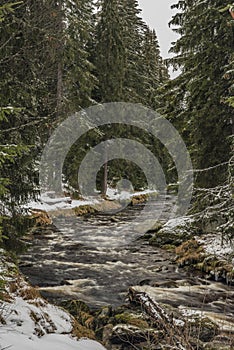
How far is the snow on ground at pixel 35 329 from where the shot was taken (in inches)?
161

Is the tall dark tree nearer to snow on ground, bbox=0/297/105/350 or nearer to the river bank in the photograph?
the river bank

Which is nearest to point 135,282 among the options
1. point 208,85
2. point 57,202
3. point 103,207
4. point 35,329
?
point 35,329

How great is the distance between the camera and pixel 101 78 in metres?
27.1

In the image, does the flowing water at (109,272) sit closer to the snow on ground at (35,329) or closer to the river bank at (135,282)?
the river bank at (135,282)

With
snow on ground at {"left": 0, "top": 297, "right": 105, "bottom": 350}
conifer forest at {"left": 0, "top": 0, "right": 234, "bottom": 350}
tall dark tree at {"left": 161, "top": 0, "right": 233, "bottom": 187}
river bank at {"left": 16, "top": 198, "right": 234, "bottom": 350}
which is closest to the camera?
snow on ground at {"left": 0, "top": 297, "right": 105, "bottom": 350}

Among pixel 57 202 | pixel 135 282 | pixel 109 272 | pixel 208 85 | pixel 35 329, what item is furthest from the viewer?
pixel 57 202

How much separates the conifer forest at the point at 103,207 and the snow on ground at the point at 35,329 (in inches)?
0.8

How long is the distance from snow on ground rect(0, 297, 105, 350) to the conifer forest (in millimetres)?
20

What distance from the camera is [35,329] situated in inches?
182

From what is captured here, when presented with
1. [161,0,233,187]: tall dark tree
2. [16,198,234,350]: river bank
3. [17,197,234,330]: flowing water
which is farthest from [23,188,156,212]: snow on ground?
[161,0,233,187]: tall dark tree

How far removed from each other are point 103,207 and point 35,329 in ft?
66.7

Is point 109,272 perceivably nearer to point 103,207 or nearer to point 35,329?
point 35,329

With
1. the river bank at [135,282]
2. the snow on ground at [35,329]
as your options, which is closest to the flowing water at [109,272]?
the river bank at [135,282]

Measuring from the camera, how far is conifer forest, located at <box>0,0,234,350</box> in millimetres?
5684
